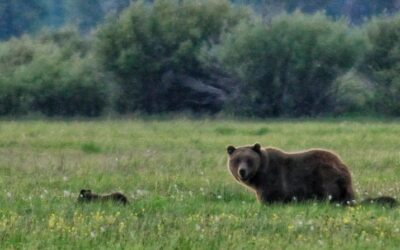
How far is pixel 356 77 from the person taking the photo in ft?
148

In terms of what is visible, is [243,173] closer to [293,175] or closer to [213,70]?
[293,175]

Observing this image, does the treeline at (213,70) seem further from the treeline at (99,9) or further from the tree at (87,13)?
the tree at (87,13)

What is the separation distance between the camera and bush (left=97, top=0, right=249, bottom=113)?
44.3 metres

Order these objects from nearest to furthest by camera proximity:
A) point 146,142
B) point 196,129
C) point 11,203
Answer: point 11,203 → point 146,142 → point 196,129

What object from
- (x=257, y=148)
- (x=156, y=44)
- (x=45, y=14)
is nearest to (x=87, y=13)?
(x=45, y=14)

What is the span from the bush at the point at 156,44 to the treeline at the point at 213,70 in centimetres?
4

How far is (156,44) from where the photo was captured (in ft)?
148

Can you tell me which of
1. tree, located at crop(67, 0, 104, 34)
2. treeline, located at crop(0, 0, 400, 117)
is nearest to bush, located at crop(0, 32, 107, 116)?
treeline, located at crop(0, 0, 400, 117)

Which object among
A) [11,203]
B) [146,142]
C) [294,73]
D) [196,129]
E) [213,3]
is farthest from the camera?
[213,3]

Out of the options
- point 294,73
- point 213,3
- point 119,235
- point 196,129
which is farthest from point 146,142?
point 213,3

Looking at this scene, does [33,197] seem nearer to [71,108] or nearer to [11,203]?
[11,203]

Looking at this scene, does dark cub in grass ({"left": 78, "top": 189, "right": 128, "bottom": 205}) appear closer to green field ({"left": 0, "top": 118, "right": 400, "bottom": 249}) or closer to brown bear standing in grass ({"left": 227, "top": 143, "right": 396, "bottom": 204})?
green field ({"left": 0, "top": 118, "right": 400, "bottom": 249})

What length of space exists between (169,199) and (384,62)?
104ft

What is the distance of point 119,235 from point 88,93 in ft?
110
